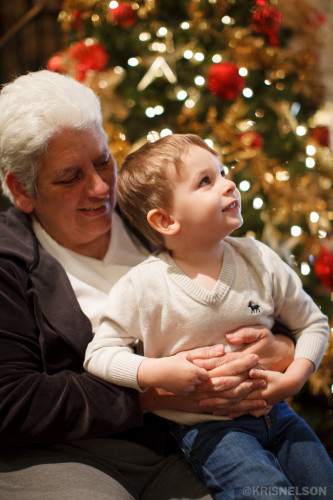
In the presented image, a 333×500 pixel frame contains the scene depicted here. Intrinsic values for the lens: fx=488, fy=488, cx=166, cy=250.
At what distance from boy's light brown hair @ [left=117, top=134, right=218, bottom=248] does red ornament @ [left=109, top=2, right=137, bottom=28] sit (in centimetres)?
188

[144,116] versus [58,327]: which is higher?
[58,327]

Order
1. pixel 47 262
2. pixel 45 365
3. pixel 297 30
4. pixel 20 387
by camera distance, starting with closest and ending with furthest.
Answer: pixel 20 387 < pixel 45 365 < pixel 47 262 < pixel 297 30

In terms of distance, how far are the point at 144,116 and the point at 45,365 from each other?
6.54 ft

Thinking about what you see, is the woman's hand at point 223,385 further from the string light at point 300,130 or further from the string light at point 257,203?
the string light at point 300,130

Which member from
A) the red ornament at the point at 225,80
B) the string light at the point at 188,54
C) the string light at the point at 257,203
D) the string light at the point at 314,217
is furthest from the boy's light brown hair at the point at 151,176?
the string light at the point at 188,54

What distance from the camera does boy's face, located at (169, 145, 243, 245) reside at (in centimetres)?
117

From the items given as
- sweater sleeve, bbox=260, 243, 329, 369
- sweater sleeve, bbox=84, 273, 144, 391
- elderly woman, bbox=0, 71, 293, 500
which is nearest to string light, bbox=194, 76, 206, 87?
elderly woman, bbox=0, 71, 293, 500

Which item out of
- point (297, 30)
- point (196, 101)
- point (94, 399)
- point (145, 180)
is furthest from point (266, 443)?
point (297, 30)

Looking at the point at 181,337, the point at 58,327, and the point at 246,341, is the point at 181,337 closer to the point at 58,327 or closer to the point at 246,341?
the point at 246,341

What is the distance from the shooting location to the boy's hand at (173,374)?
1.13 meters

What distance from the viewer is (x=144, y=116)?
116 inches

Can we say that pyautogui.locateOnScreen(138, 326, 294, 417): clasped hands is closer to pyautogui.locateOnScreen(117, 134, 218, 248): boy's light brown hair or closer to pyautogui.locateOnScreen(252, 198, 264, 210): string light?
pyautogui.locateOnScreen(117, 134, 218, 248): boy's light brown hair

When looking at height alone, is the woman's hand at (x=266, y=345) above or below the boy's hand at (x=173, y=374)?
below

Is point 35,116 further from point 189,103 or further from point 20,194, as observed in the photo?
point 189,103
